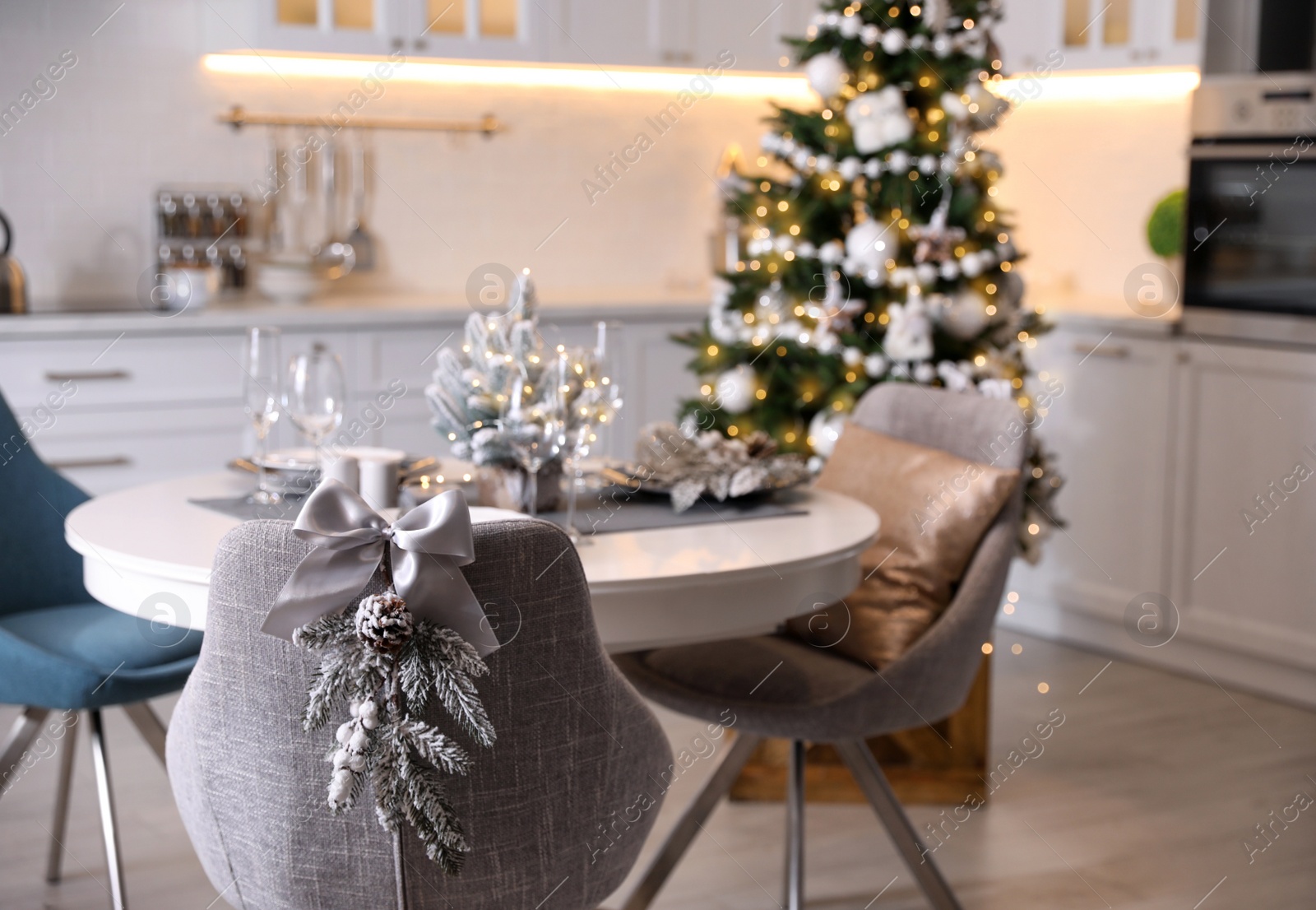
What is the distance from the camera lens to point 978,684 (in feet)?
9.68

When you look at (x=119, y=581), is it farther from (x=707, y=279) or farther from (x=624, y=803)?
(x=707, y=279)

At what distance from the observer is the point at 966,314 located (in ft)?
10.1

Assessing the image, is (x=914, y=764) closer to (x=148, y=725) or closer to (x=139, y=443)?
(x=148, y=725)

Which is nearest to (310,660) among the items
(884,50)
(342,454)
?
(342,454)

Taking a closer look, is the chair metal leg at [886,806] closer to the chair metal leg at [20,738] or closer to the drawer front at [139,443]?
the chair metal leg at [20,738]

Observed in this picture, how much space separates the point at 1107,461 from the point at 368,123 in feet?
8.06

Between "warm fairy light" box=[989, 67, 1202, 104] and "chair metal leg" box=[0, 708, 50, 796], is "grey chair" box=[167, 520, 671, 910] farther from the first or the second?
"warm fairy light" box=[989, 67, 1202, 104]

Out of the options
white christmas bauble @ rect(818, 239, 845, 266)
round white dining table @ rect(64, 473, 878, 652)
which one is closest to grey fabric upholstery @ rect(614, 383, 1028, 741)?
round white dining table @ rect(64, 473, 878, 652)

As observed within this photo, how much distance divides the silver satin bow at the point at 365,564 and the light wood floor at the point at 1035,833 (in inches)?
54.2

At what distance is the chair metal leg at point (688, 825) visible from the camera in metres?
2.17

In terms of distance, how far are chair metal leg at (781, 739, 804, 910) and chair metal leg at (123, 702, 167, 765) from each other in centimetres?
101

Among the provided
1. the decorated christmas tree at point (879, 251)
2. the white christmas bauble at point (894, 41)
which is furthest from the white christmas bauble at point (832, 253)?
the white christmas bauble at point (894, 41)

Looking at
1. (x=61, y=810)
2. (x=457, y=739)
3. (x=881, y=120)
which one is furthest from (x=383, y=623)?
(x=881, y=120)

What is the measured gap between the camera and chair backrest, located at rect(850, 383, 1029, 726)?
6.96 ft
